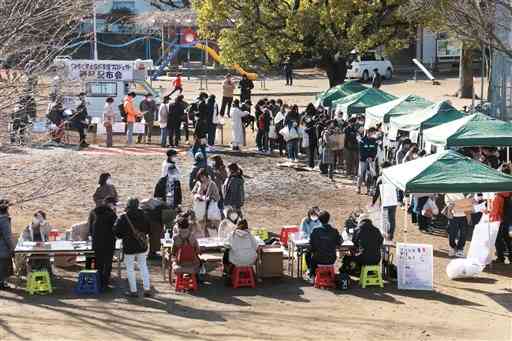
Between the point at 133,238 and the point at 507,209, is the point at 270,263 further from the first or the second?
the point at 507,209

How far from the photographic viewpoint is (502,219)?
16.2 meters

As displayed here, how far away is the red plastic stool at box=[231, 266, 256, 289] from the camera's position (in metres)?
14.4

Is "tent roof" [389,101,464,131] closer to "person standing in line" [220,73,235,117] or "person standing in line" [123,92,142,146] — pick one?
"person standing in line" [123,92,142,146]

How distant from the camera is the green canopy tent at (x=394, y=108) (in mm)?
24922

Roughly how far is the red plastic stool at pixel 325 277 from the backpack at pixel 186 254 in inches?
74.3

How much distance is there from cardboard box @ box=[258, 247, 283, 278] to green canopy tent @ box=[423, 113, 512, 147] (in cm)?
659

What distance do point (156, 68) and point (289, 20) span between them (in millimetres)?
18583

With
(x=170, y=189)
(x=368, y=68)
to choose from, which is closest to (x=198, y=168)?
(x=170, y=189)

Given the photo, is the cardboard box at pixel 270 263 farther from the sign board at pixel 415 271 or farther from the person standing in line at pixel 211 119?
the person standing in line at pixel 211 119

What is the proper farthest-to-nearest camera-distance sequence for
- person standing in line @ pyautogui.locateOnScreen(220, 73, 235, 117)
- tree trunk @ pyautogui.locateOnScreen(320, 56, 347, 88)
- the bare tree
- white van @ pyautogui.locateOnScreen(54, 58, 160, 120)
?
1. tree trunk @ pyautogui.locateOnScreen(320, 56, 347, 88)
2. person standing in line @ pyautogui.locateOnScreen(220, 73, 235, 117)
3. white van @ pyautogui.locateOnScreen(54, 58, 160, 120)
4. the bare tree

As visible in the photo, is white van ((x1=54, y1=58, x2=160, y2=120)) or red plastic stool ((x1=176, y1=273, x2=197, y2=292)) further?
white van ((x1=54, y1=58, x2=160, y2=120))

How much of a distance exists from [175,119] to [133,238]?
14202mm

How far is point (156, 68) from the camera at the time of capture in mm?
50344

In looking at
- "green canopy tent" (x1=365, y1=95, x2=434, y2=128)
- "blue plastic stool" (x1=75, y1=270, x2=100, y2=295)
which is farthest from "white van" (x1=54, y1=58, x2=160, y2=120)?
"blue plastic stool" (x1=75, y1=270, x2=100, y2=295)
